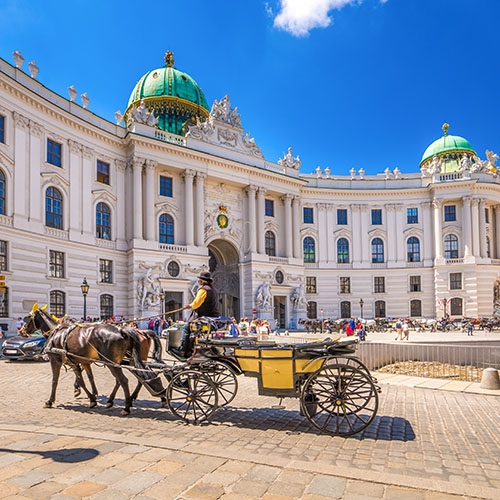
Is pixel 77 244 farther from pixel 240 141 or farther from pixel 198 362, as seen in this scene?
pixel 198 362

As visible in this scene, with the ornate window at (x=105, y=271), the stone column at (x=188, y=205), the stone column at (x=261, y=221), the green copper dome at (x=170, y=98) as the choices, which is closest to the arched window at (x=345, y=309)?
the stone column at (x=261, y=221)

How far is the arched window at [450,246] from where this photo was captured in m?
52.1

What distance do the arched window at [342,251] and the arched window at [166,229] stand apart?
20893mm

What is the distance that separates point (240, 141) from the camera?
150 feet

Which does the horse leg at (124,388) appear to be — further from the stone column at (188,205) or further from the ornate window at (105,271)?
the stone column at (188,205)

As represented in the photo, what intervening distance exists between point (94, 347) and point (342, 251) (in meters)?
46.1

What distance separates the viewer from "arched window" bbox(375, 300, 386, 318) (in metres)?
52.7

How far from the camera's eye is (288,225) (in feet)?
158

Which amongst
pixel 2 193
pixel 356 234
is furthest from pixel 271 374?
pixel 356 234

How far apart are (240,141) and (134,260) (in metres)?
16.6

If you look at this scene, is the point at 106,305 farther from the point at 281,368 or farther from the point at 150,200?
the point at 281,368

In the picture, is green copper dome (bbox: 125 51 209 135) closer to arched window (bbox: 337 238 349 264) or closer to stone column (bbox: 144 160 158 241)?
stone column (bbox: 144 160 158 241)

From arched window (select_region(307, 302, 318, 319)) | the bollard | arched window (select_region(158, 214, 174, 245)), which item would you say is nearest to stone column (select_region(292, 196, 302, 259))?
arched window (select_region(307, 302, 318, 319))

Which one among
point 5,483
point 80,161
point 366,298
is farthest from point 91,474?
point 366,298
